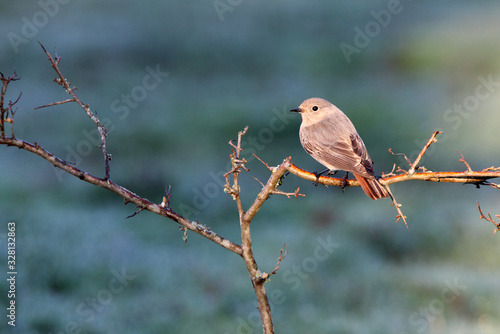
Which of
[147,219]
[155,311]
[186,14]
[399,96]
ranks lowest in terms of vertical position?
[155,311]

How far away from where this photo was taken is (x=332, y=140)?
20.7ft

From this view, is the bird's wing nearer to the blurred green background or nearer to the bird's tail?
the bird's tail

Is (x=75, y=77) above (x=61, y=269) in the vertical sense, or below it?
above

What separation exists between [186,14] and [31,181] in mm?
9087

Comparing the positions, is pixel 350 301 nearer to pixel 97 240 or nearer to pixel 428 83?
pixel 97 240

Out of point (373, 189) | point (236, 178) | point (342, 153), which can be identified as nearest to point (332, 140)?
point (342, 153)

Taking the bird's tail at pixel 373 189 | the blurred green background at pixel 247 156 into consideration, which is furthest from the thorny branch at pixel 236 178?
the blurred green background at pixel 247 156

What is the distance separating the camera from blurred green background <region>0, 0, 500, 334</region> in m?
8.34

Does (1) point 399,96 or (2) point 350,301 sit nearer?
(2) point 350,301

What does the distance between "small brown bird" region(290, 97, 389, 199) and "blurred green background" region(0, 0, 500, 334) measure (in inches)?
99.0

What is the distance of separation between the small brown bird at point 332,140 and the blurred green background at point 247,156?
99.0 inches

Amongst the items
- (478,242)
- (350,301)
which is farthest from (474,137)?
(350,301)

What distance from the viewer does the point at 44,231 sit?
9.79 metres

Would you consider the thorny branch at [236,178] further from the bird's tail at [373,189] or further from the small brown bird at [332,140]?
the small brown bird at [332,140]
